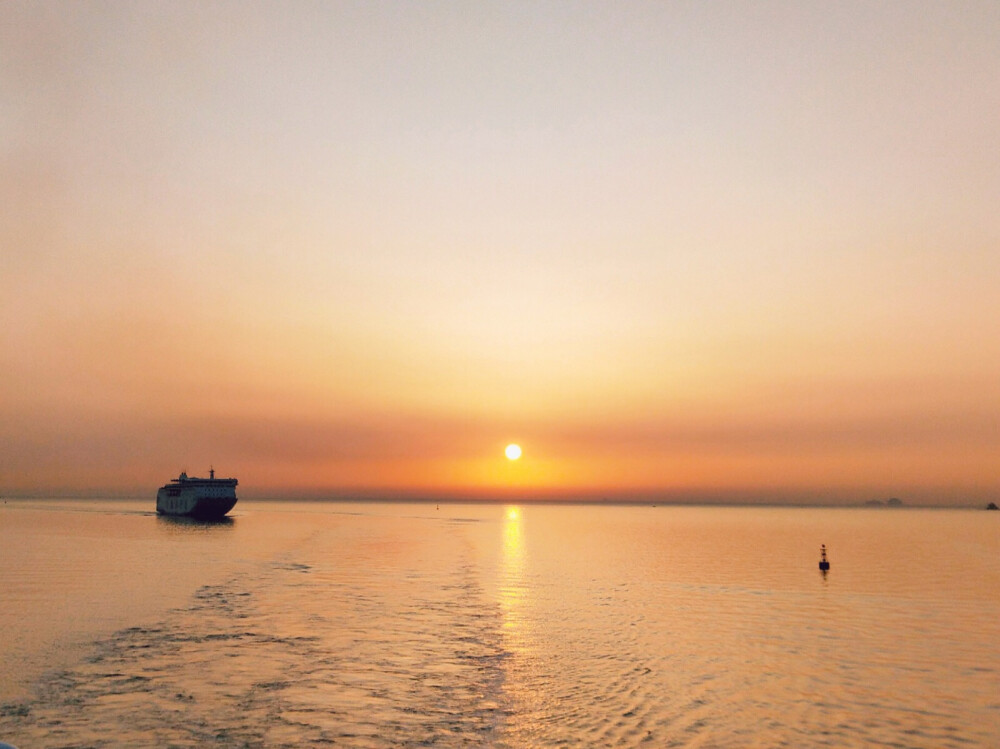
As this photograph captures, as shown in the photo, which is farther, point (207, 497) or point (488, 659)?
point (207, 497)

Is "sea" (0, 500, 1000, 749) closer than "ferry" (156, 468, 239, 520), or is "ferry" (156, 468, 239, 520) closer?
"sea" (0, 500, 1000, 749)

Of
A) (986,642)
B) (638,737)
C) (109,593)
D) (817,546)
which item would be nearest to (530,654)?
(638,737)

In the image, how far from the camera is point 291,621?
42062mm

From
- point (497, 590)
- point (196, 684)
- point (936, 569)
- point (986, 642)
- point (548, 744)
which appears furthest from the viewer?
point (936, 569)

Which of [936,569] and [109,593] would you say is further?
[936,569]

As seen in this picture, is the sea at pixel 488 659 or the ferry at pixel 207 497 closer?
the sea at pixel 488 659

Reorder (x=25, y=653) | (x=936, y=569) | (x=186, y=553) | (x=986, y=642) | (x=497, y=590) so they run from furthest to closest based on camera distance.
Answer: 1. (x=186, y=553)
2. (x=936, y=569)
3. (x=497, y=590)
4. (x=986, y=642)
5. (x=25, y=653)

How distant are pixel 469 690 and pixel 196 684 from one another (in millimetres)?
10317

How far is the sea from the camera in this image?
903 inches

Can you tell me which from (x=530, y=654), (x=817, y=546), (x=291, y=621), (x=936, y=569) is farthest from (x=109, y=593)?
(x=817, y=546)

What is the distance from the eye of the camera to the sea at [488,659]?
903 inches

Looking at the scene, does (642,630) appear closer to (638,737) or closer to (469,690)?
(469,690)

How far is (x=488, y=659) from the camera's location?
110ft

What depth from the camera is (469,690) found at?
27.5 m
